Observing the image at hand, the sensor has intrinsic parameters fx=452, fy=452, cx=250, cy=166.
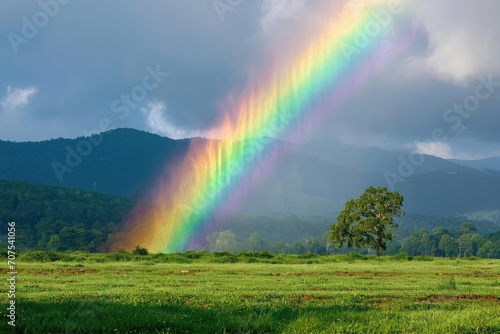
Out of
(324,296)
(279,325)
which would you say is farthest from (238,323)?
(324,296)

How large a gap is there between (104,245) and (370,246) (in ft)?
450

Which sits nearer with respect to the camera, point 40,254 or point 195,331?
point 195,331

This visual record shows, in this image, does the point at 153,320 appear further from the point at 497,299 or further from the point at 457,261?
the point at 457,261

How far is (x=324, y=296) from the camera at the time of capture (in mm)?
20969

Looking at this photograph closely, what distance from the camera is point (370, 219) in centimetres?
8712

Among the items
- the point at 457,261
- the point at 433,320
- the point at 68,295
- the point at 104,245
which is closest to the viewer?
the point at 433,320

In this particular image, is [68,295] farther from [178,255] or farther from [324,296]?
[178,255]

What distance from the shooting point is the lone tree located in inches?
3404

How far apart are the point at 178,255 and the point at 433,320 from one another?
2003 inches

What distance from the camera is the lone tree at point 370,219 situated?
86463 mm

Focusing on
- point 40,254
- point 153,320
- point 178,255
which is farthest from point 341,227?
point 153,320

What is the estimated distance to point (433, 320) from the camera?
501 inches

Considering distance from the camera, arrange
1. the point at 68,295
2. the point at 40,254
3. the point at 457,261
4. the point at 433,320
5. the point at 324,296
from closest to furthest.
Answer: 1. the point at 433,320
2. the point at 68,295
3. the point at 324,296
4. the point at 40,254
5. the point at 457,261

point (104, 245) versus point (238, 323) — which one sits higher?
point (238, 323)
